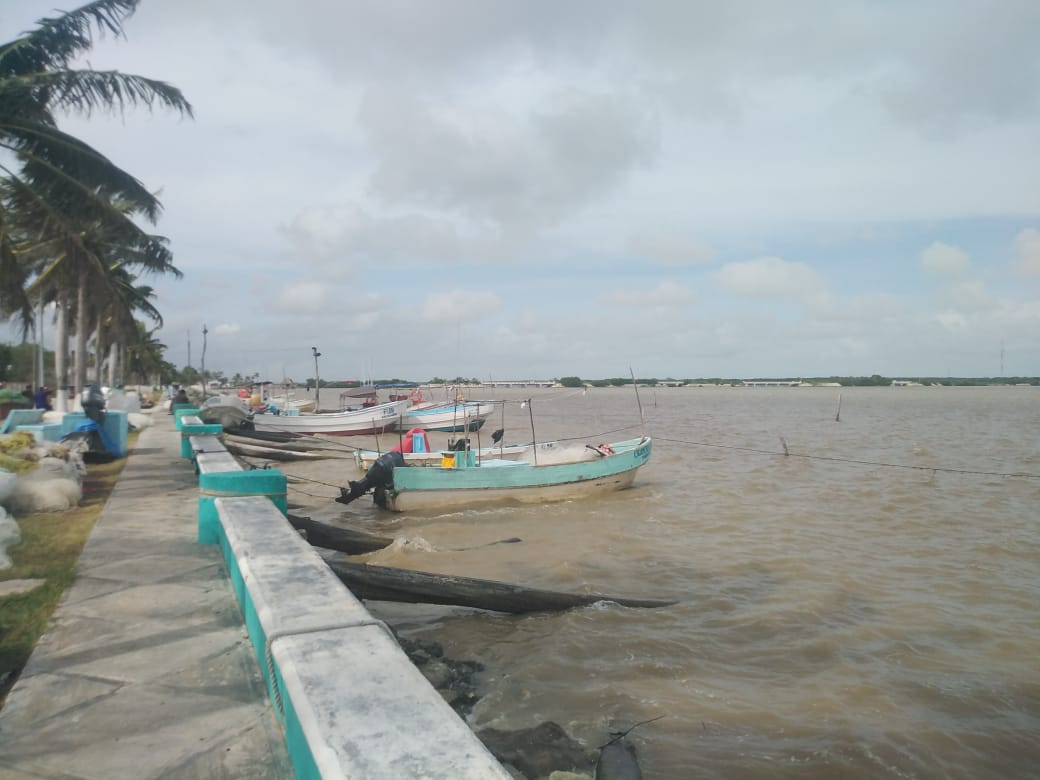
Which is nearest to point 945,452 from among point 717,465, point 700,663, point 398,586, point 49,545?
point 717,465

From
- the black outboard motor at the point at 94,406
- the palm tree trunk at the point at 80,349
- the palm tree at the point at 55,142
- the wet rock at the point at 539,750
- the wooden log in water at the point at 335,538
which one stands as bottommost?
the wet rock at the point at 539,750

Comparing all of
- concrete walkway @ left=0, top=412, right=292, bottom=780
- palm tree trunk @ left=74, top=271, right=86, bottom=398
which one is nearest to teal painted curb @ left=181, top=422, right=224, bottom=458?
concrete walkway @ left=0, top=412, right=292, bottom=780

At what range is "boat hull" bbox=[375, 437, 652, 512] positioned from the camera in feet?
42.3

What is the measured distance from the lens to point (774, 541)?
10.8 meters

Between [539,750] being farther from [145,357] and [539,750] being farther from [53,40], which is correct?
[145,357]

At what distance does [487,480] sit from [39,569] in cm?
883

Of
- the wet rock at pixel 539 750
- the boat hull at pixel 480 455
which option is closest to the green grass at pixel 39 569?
the wet rock at pixel 539 750

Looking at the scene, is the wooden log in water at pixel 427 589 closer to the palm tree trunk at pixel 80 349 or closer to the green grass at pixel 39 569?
the green grass at pixel 39 569

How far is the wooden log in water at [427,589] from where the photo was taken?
199 inches

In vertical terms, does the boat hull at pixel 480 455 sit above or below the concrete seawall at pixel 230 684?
below

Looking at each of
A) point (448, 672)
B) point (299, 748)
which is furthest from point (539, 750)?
point (299, 748)

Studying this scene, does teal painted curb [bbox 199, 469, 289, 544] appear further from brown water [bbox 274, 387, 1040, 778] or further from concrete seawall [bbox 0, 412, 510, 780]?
brown water [bbox 274, 387, 1040, 778]

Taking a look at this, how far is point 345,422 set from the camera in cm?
2906

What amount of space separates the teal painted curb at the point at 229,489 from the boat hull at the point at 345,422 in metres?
23.1
